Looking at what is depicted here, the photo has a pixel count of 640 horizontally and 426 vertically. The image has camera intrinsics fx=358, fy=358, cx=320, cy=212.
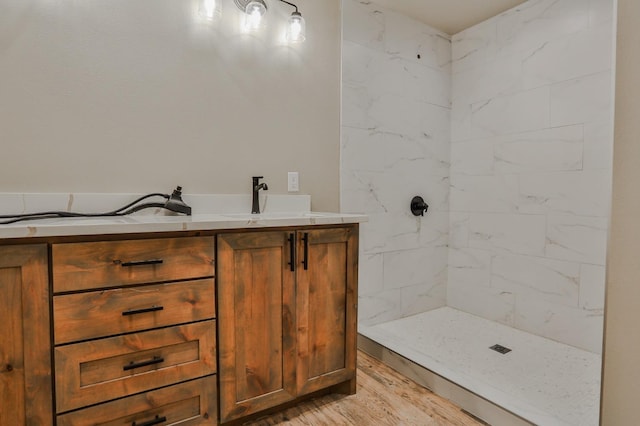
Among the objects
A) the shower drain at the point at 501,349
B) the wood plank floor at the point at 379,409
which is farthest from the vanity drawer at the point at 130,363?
the shower drain at the point at 501,349

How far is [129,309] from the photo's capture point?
Answer: 4.04ft

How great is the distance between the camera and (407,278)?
2.77m

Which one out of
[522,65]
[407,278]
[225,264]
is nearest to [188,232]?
[225,264]

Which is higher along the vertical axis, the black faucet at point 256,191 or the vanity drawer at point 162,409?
the black faucet at point 256,191

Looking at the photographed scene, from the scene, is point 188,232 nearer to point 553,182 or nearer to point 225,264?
point 225,264

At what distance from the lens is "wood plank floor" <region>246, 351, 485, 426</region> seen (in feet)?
5.24

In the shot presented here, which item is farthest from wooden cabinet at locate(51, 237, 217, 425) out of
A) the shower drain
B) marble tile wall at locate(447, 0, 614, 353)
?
marble tile wall at locate(447, 0, 614, 353)

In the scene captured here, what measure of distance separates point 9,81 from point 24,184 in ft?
1.35

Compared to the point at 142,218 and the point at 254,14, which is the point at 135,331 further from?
the point at 254,14

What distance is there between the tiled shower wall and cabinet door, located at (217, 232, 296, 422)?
1.02m

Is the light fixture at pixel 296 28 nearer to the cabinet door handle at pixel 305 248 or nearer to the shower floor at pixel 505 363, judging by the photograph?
the cabinet door handle at pixel 305 248

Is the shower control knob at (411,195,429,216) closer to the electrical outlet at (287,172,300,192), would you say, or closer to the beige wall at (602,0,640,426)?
the electrical outlet at (287,172,300,192)

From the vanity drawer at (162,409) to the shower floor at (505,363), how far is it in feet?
3.66

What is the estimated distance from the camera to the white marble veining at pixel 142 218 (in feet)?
3.66
